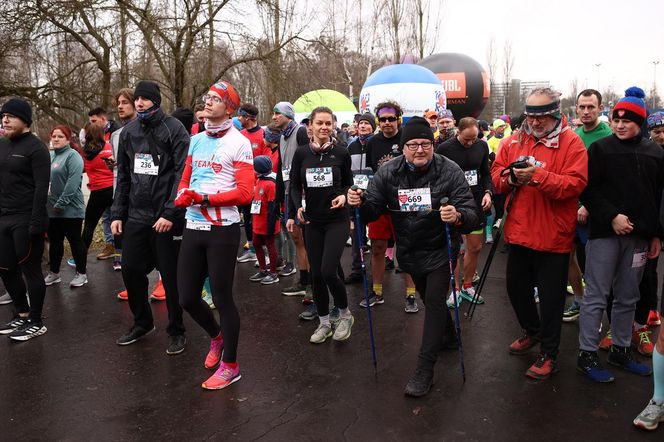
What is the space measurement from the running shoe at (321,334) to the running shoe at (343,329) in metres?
0.07

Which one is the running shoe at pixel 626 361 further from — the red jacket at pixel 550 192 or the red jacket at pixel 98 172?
the red jacket at pixel 98 172

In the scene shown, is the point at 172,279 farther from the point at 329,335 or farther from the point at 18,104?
the point at 18,104

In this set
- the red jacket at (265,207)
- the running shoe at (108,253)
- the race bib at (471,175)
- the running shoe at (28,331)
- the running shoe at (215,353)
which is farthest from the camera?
the running shoe at (108,253)

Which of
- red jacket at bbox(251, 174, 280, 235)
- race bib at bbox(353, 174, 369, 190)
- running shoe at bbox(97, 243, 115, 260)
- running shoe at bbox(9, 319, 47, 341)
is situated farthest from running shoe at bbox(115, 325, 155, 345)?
running shoe at bbox(97, 243, 115, 260)

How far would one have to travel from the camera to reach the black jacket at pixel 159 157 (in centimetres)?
474

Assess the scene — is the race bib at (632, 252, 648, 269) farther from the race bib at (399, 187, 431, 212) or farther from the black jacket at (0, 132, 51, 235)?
the black jacket at (0, 132, 51, 235)

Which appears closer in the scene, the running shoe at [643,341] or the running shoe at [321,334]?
the running shoe at [643,341]

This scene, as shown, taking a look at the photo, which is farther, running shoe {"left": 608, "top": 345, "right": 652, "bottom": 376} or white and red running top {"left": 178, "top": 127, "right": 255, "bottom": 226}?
running shoe {"left": 608, "top": 345, "right": 652, "bottom": 376}

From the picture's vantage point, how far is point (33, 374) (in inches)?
181

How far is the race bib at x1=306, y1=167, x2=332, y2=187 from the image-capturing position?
16.9 feet

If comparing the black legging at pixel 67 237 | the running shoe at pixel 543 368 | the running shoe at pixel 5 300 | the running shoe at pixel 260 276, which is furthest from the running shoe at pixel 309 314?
the running shoe at pixel 5 300

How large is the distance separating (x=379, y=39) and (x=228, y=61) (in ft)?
69.7

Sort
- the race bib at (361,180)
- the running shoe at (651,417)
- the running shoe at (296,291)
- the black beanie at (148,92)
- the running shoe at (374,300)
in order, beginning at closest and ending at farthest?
the running shoe at (651,417) → the black beanie at (148,92) → the running shoe at (374,300) → the race bib at (361,180) → the running shoe at (296,291)

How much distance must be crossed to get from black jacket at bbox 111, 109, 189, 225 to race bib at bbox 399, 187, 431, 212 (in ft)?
6.17
